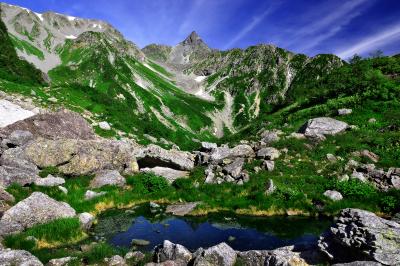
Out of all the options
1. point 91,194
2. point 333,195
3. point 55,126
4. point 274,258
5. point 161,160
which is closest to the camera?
point 274,258

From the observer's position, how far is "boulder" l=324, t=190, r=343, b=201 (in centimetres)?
3322

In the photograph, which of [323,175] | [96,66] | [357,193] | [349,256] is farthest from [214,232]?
[96,66]

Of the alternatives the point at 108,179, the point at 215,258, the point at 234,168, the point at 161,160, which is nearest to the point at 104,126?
the point at 161,160

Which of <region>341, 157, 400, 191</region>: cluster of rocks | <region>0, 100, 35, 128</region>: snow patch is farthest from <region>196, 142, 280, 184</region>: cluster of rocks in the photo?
<region>0, 100, 35, 128</region>: snow patch

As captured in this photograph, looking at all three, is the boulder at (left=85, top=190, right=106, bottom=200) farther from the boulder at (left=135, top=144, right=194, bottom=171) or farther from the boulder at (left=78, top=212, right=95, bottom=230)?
the boulder at (left=135, top=144, right=194, bottom=171)

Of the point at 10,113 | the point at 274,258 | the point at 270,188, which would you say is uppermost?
the point at 10,113

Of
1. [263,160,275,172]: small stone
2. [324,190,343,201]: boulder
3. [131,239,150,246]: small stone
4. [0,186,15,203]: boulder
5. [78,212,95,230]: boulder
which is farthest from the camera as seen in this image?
[263,160,275,172]: small stone

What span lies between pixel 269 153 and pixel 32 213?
1093 inches

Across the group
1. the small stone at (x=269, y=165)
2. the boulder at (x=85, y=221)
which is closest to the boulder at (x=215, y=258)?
the boulder at (x=85, y=221)

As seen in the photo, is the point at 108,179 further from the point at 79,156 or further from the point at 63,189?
the point at 63,189

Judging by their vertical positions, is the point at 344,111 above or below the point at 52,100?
below

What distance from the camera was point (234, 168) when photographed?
134 ft

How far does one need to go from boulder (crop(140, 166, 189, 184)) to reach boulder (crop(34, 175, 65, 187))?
33.7ft

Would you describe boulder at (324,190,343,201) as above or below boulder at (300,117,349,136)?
below
